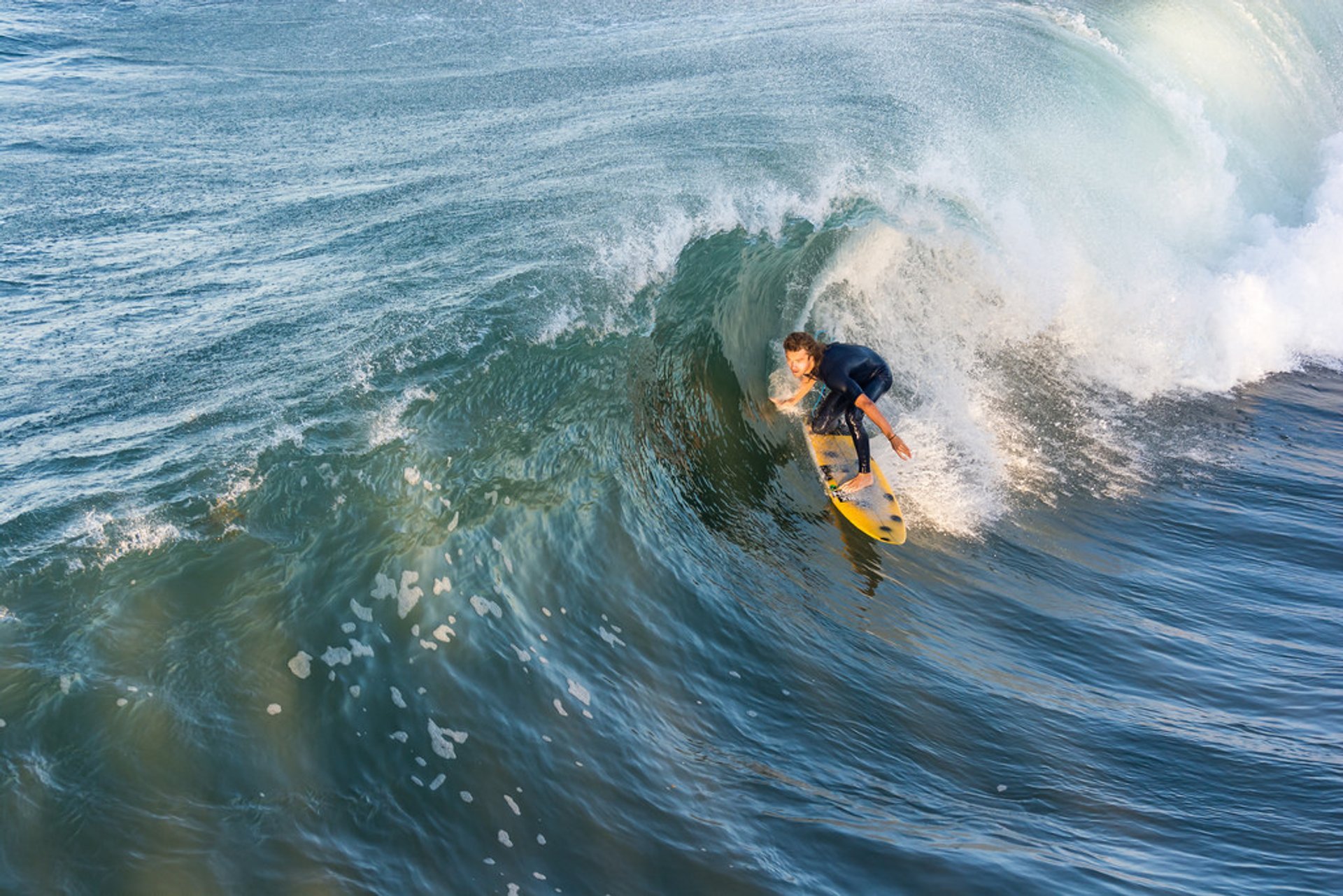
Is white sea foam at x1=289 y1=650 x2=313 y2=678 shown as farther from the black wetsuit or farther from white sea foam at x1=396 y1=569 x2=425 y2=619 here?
the black wetsuit

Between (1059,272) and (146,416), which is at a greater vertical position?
(1059,272)

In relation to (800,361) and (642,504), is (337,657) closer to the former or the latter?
(642,504)

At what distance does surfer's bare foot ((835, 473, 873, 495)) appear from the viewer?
9078mm

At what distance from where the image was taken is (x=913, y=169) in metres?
16.0

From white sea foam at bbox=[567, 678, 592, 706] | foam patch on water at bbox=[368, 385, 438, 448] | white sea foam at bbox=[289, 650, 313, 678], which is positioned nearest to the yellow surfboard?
white sea foam at bbox=[567, 678, 592, 706]

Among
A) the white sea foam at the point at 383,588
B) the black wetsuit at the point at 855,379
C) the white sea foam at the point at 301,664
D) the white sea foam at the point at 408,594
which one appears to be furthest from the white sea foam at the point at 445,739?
the black wetsuit at the point at 855,379

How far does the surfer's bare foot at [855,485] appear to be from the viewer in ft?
29.8

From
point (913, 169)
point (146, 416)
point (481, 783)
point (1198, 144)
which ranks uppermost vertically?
point (1198, 144)

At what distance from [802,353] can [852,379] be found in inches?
21.3

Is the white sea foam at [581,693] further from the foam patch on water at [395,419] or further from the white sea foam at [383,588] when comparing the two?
the foam patch on water at [395,419]

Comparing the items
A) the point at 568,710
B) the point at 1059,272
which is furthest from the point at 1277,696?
the point at 1059,272

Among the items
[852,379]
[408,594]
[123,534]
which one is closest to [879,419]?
[852,379]

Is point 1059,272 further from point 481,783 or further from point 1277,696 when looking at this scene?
point 481,783

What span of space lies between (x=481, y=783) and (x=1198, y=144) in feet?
65.3
